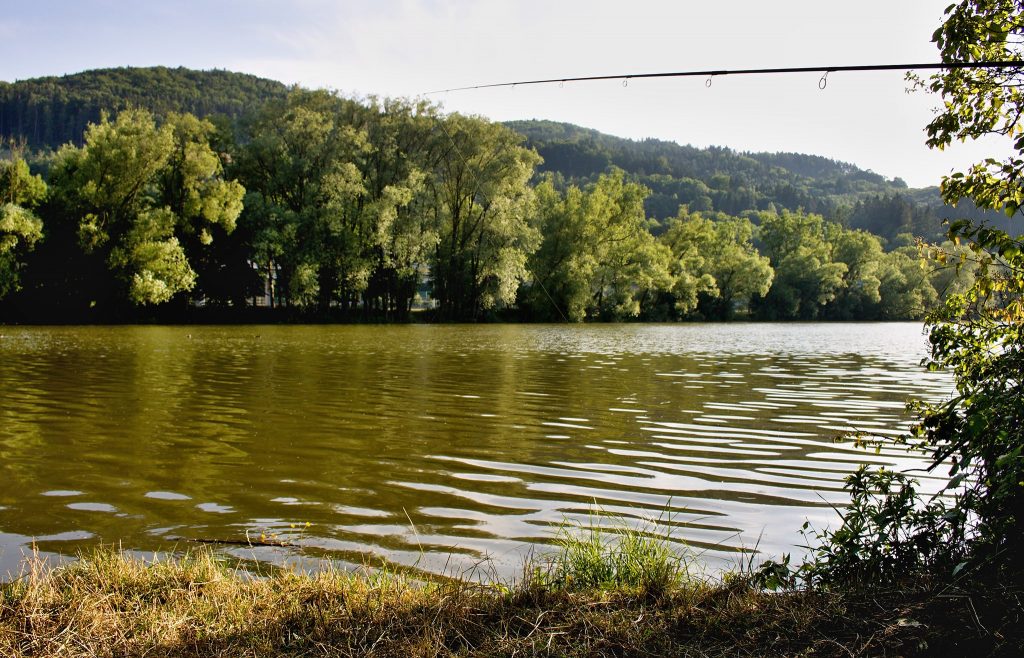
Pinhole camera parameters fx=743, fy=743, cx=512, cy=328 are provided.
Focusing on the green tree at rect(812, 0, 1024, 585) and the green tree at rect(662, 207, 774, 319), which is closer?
the green tree at rect(812, 0, 1024, 585)

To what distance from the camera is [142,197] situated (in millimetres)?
50562

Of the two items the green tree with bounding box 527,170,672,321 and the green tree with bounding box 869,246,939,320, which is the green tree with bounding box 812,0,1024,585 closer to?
the green tree with bounding box 527,170,672,321

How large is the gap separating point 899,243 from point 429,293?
11627cm

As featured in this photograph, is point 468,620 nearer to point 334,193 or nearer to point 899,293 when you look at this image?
point 334,193

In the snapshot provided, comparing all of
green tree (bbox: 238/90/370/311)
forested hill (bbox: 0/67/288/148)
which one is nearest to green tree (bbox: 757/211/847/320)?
green tree (bbox: 238/90/370/311)

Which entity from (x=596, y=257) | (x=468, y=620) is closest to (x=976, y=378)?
(x=468, y=620)

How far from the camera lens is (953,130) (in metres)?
5.04

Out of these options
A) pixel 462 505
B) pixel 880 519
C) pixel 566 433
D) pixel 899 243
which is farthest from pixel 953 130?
pixel 899 243

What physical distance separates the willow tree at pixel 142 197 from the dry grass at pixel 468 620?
48.7 metres

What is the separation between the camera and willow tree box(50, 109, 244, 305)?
4828 centimetres

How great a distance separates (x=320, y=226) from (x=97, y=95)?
156202 millimetres

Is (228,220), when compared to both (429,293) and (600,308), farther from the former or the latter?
(600,308)

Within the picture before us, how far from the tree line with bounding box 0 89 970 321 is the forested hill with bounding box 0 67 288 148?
4428 inches

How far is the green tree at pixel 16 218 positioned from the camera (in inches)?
1767
